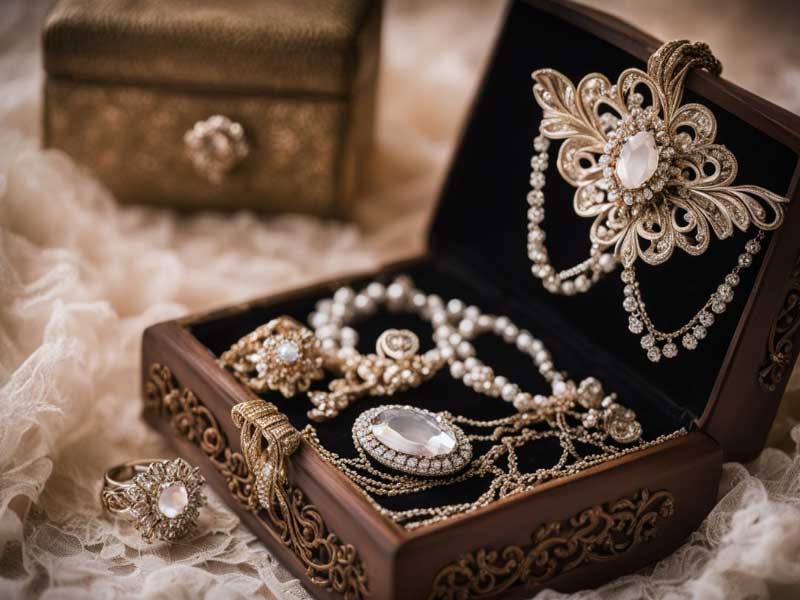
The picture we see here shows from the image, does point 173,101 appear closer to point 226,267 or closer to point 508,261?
point 226,267

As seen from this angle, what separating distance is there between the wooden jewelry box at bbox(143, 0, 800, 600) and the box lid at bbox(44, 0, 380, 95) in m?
0.30

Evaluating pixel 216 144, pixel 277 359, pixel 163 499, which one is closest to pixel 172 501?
pixel 163 499

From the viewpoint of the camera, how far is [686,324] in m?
1.23

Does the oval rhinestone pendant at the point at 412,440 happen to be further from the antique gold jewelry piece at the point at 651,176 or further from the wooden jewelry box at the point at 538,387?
the antique gold jewelry piece at the point at 651,176

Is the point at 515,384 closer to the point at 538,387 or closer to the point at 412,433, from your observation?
the point at 538,387

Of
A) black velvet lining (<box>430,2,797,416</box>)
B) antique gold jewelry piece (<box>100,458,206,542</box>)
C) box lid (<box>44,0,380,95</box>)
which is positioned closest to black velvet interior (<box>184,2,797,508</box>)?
black velvet lining (<box>430,2,797,416</box>)

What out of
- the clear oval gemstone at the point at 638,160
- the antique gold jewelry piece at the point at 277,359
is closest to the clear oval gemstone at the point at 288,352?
the antique gold jewelry piece at the point at 277,359

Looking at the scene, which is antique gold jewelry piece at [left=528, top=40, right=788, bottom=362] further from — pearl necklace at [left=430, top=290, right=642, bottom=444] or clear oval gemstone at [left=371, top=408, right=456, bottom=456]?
clear oval gemstone at [left=371, top=408, right=456, bottom=456]

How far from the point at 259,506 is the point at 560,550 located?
1.17 ft

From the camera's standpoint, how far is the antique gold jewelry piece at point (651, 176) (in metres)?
1.12

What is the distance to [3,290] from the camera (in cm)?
135

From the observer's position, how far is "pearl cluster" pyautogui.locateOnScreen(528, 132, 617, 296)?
4.31 feet

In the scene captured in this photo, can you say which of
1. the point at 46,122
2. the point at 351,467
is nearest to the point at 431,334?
the point at 351,467

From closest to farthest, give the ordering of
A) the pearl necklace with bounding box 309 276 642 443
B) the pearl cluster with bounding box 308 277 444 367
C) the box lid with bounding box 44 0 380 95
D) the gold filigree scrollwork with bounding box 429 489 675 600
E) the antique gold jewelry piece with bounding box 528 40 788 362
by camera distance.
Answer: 1. the gold filigree scrollwork with bounding box 429 489 675 600
2. the antique gold jewelry piece with bounding box 528 40 788 362
3. the pearl necklace with bounding box 309 276 642 443
4. the pearl cluster with bounding box 308 277 444 367
5. the box lid with bounding box 44 0 380 95
